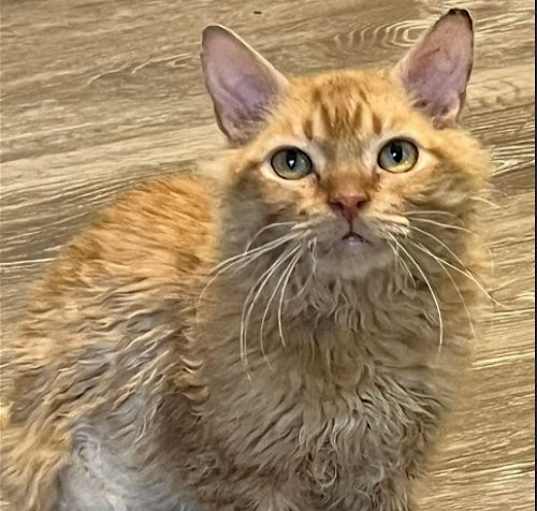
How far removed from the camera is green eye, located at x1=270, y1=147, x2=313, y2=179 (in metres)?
1.18

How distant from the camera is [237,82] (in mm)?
1271

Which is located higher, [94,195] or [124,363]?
[94,195]

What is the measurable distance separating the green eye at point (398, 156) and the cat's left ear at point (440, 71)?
0.09 meters

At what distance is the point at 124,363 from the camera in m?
1.38

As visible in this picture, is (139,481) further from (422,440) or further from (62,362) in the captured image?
(422,440)

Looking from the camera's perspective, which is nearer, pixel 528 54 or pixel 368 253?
pixel 368 253

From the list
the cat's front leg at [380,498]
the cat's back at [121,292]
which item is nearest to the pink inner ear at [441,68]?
the cat's back at [121,292]

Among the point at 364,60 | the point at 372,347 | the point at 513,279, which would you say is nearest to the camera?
the point at 372,347

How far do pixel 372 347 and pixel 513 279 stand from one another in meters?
0.53

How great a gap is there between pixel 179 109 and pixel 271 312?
68cm

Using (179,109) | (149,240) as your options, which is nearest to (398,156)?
(149,240)

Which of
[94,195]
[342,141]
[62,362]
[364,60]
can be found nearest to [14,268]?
[94,195]

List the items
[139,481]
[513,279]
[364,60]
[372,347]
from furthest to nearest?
[364,60] < [513,279] < [139,481] < [372,347]

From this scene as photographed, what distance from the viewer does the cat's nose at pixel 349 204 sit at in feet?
3.67
